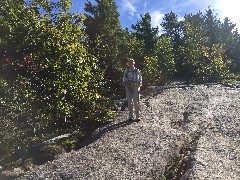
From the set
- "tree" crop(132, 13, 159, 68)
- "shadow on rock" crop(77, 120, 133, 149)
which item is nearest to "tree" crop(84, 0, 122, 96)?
"shadow on rock" crop(77, 120, 133, 149)

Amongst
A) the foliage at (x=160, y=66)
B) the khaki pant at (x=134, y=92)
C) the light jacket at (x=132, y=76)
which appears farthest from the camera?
the foliage at (x=160, y=66)

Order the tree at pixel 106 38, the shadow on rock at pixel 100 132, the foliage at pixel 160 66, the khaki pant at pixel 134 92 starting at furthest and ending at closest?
the foliage at pixel 160 66 → the tree at pixel 106 38 → the khaki pant at pixel 134 92 → the shadow on rock at pixel 100 132

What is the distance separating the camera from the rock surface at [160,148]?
9.99 metres

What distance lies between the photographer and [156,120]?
14.9 m

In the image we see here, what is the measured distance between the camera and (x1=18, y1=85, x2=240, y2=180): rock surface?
9.99m

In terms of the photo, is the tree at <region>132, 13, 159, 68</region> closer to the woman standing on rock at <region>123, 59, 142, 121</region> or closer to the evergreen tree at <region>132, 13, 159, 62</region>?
the evergreen tree at <region>132, 13, 159, 62</region>

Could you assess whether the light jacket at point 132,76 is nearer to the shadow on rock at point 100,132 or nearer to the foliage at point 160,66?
the shadow on rock at point 100,132

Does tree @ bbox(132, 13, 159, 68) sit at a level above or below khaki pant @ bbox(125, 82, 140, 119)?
above

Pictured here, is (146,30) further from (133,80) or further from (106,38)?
(133,80)

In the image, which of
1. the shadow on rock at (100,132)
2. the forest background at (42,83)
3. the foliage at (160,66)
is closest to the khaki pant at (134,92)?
the shadow on rock at (100,132)

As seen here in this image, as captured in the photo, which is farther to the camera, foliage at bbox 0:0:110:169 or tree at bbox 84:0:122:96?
tree at bbox 84:0:122:96

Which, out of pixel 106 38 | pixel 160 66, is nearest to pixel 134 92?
pixel 106 38

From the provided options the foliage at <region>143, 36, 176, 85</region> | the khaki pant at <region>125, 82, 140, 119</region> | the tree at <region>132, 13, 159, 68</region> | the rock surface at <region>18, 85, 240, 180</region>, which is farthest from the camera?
the tree at <region>132, 13, 159, 68</region>

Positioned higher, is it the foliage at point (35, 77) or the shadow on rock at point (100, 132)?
the foliage at point (35, 77)
